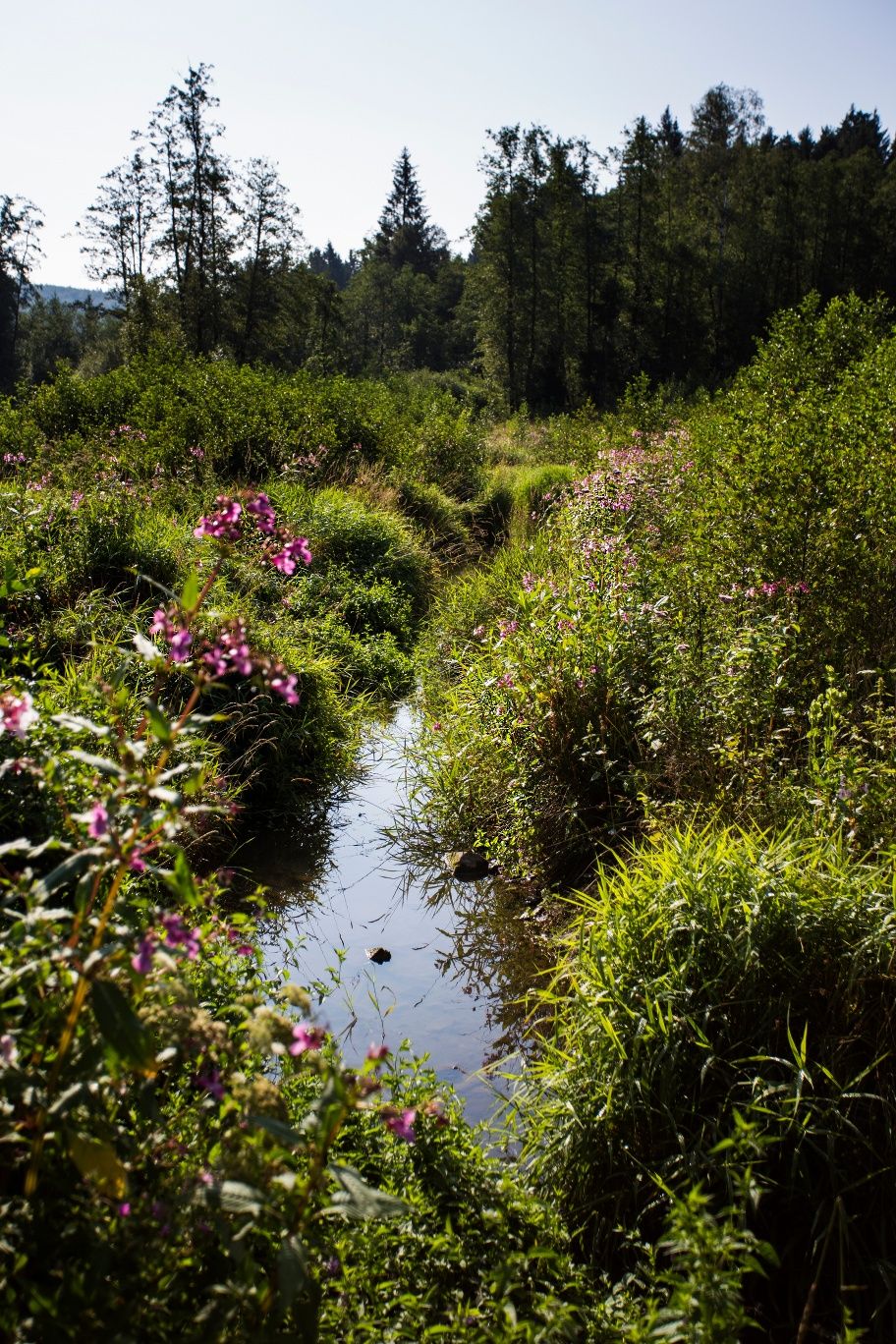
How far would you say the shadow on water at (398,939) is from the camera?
3.41m

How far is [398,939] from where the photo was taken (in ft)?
13.8

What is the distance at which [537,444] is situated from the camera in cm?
1788

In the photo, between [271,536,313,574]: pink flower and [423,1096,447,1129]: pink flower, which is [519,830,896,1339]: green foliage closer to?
[423,1096,447,1129]: pink flower

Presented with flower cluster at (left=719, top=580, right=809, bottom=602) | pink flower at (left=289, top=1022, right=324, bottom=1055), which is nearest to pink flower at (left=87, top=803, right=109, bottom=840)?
pink flower at (left=289, top=1022, right=324, bottom=1055)

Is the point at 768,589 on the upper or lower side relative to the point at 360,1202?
upper

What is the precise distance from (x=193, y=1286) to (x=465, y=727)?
398cm

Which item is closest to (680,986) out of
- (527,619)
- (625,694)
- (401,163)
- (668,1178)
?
(668,1178)

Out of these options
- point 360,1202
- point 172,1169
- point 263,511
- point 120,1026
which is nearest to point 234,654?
point 263,511

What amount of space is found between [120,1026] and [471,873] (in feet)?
11.4

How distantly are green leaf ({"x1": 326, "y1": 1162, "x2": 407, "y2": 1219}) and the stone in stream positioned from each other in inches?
129

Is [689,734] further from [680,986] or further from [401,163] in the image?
[401,163]

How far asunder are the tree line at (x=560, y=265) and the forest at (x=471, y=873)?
791 inches

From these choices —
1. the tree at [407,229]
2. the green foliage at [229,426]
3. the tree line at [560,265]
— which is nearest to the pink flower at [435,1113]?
the green foliage at [229,426]

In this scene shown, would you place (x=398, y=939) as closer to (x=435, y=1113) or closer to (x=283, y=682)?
(x=435, y=1113)
